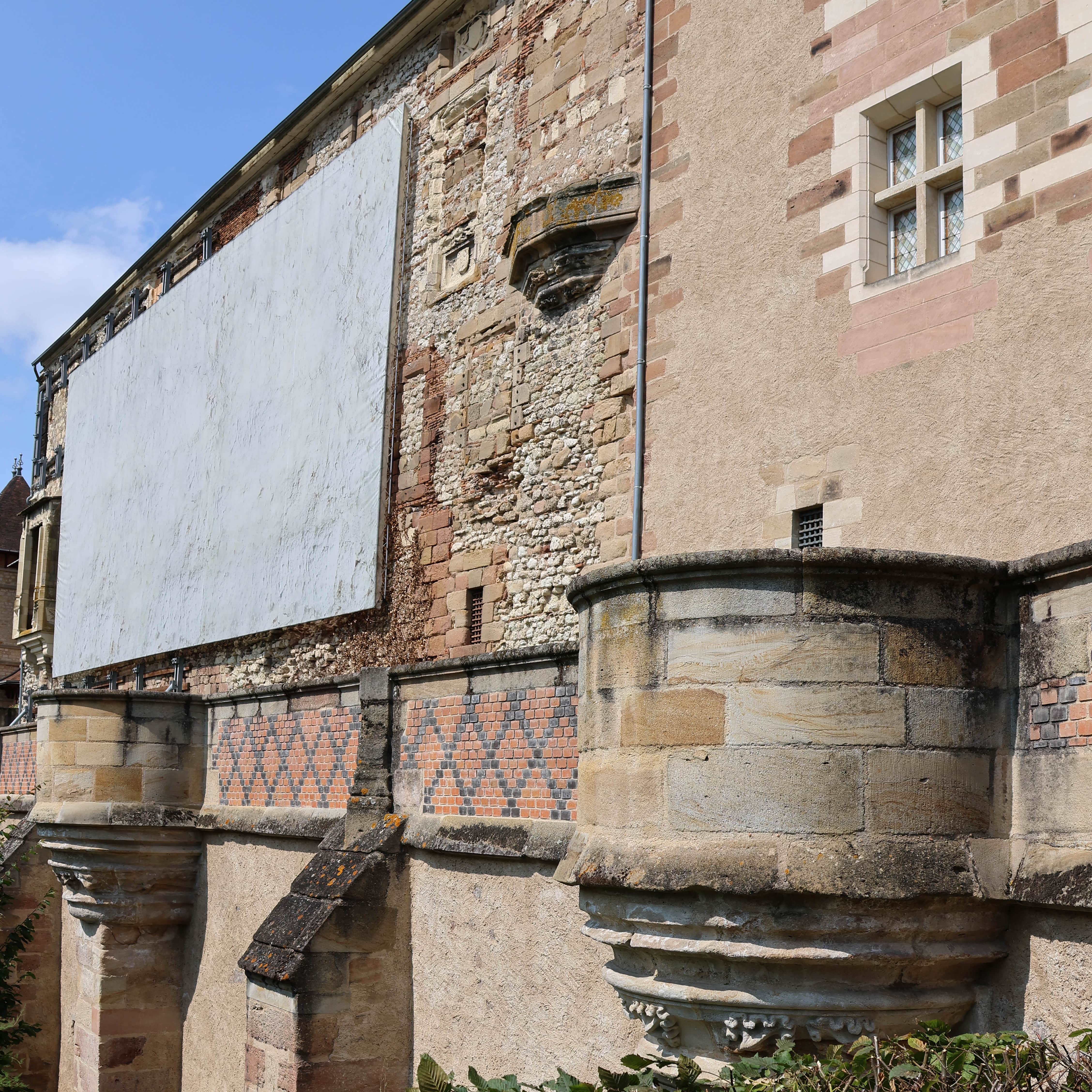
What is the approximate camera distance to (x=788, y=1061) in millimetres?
4324

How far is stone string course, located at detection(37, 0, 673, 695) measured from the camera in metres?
10.7

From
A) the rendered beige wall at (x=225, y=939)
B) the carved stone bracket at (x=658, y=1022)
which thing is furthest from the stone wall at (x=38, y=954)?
the carved stone bracket at (x=658, y=1022)

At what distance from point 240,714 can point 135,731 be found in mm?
1073

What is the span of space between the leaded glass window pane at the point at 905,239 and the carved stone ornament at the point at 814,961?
4.84 metres

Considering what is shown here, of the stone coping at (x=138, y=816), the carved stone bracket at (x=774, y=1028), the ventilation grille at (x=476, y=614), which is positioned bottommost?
the carved stone bracket at (x=774, y=1028)

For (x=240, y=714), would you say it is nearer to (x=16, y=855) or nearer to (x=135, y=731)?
(x=135, y=731)

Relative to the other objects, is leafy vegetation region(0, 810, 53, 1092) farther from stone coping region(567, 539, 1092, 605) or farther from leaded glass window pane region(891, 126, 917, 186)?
leaded glass window pane region(891, 126, 917, 186)

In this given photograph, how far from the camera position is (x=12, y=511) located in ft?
119

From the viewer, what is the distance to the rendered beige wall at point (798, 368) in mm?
7219

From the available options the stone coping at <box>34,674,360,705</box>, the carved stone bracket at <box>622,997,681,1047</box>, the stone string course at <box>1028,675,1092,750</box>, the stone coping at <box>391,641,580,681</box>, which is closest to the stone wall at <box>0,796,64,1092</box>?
the stone coping at <box>34,674,360,705</box>

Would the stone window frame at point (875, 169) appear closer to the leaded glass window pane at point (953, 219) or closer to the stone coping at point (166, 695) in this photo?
the leaded glass window pane at point (953, 219)

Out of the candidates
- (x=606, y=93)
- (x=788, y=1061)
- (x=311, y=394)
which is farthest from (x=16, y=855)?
(x=788, y=1061)

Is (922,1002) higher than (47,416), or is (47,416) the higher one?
(47,416)

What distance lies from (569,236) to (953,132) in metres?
3.59
